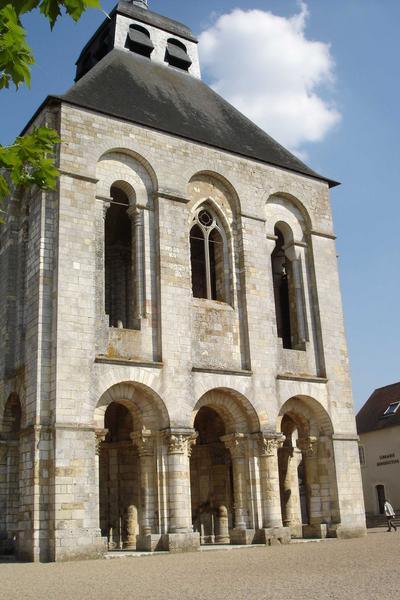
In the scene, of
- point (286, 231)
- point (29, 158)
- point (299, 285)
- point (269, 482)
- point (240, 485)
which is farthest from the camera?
point (286, 231)

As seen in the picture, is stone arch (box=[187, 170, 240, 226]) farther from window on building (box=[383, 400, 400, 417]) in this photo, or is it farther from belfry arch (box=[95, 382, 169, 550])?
window on building (box=[383, 400, 400, 417])

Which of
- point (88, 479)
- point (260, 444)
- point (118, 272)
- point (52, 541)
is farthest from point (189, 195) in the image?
point (52, 541)

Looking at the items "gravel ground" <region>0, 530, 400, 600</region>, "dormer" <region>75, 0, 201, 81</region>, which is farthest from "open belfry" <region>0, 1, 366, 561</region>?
"gravel ground" <region>0, 530, 400, 600</region>

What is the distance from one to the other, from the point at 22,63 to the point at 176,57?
19.7 metres

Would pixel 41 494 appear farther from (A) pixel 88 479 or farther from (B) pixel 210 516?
(B) pixel 210 516

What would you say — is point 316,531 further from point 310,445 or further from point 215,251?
point 215,251

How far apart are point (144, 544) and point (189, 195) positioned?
28.8 ft

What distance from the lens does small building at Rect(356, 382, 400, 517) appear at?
32.4 metres

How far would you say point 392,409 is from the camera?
113 ft

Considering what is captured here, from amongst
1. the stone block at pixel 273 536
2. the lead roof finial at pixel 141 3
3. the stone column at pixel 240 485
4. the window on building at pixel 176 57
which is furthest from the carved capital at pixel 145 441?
the lead roof finial at pixel 141 3

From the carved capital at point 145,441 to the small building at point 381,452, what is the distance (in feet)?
64.8

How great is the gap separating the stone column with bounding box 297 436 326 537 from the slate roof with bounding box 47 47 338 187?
8.01 m

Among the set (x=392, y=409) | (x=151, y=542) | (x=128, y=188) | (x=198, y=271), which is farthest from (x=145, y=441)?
(x=392, y=409)

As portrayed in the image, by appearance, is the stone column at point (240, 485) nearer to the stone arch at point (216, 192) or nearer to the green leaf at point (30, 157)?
the stone arch at point (216, 192)
